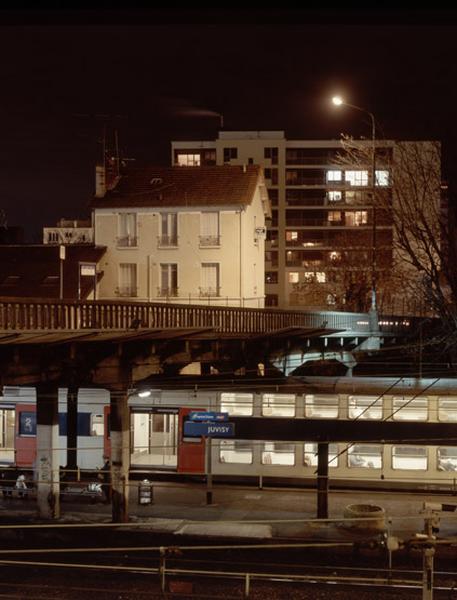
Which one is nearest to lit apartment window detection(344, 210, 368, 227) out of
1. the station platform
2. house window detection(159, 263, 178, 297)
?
house window detection(159, 263, 178, 297)

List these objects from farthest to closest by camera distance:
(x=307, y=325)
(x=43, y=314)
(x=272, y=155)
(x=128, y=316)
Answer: (x=272, y=155), (x=307, y=325), (x=128, y=316), (x=43, y=314)

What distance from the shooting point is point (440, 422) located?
19.4 m

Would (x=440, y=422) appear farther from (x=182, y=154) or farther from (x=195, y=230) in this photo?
(x=182, y=154)

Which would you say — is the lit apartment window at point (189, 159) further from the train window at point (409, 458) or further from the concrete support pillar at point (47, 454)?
the concrete support pillar at point (47, 454)

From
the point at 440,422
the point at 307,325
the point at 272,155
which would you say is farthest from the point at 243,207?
the point at 272,155

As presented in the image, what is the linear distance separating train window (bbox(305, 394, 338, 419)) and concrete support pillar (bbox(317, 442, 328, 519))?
2674 mm

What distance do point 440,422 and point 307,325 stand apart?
12101 mm

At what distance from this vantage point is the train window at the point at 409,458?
67.6 feet

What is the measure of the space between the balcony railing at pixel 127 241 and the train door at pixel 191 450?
50.7 feet

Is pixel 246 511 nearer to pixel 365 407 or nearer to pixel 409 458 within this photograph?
pixel 365 407

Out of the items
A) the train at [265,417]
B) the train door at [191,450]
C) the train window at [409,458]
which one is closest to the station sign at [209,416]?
the train at [265,417]

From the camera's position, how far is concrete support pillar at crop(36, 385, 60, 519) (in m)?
18.6

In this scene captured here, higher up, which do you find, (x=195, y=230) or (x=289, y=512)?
(x=195, y=230)

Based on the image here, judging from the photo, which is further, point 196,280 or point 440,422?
point 196,280
